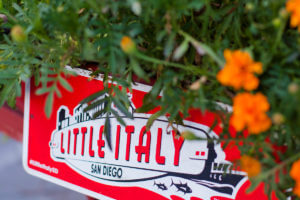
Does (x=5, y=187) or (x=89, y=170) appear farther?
(x=5, y=187)

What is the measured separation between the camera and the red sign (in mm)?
619

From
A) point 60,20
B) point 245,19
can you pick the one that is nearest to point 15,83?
point 60,20

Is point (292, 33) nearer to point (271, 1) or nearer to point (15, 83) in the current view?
point (271, 1)

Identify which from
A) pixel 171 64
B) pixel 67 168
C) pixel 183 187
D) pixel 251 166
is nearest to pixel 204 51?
pixel 171 64

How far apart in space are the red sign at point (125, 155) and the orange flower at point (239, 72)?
0.17m

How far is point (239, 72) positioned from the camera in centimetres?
40

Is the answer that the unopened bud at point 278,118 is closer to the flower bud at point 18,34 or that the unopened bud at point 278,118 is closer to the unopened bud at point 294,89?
the unopened bud at point 294,89

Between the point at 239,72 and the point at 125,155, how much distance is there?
1.21ft

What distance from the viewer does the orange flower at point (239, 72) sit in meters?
0.40

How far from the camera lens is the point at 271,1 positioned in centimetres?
45

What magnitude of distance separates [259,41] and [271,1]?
5 centimetres

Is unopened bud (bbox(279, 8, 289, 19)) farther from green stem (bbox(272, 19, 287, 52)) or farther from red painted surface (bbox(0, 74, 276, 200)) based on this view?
red painted surface (bbox(0, 74, 276, 200))

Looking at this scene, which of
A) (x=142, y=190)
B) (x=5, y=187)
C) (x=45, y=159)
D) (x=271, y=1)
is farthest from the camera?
(x=5, y=187)

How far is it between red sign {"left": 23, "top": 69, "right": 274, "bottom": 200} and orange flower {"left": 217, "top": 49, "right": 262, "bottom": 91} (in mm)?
174
